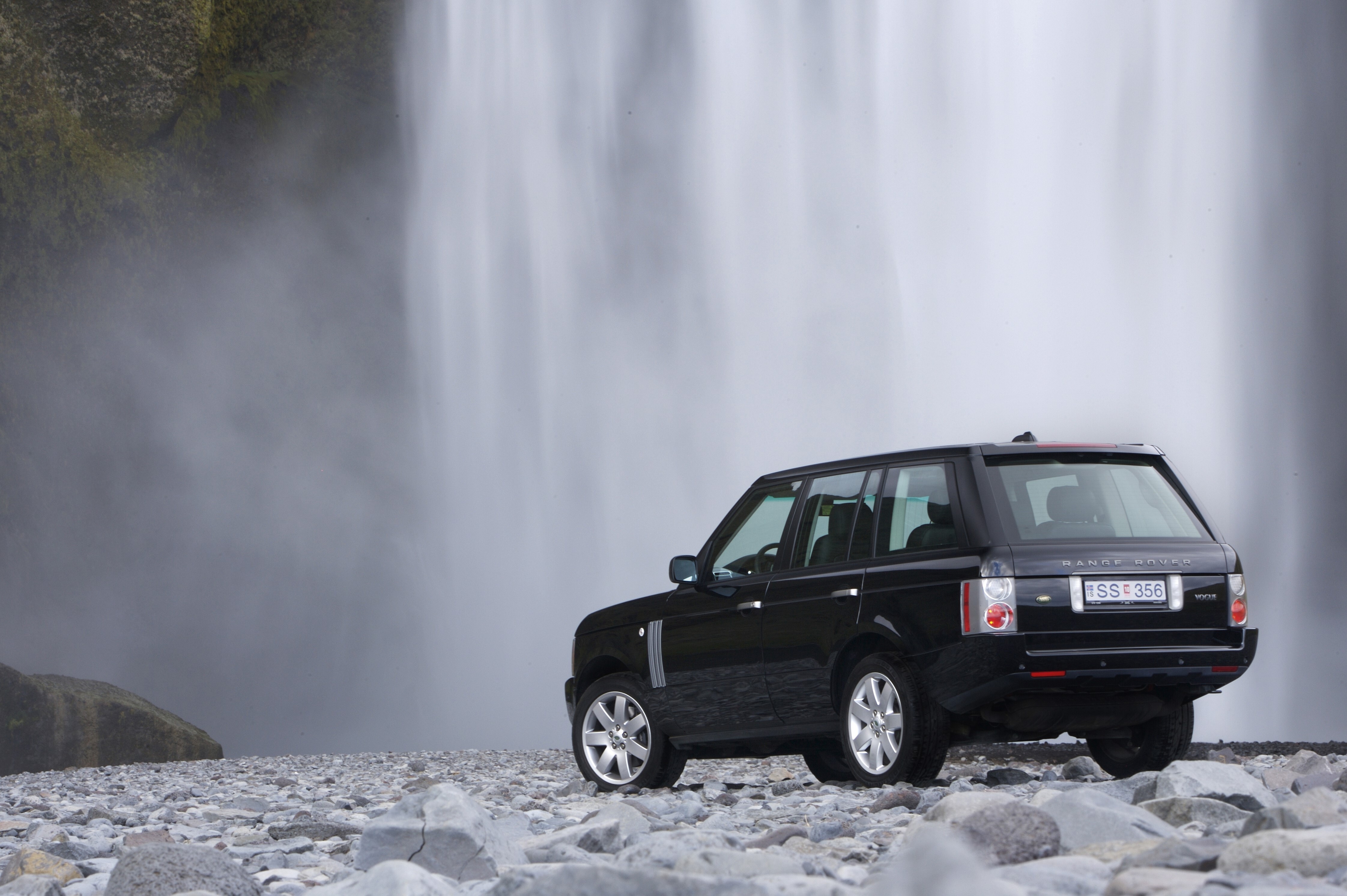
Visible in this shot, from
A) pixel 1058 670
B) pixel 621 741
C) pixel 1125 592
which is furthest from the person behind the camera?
pixel 621 741

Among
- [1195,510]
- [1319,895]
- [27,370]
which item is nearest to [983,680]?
[1195,510]

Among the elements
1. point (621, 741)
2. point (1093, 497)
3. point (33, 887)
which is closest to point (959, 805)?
point (1093, 497)

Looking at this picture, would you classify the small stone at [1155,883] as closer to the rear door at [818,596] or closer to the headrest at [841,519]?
the rear door at [818,596]

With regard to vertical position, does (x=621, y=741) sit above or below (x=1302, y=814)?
below

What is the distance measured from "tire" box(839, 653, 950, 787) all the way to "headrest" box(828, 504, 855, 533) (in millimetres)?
715

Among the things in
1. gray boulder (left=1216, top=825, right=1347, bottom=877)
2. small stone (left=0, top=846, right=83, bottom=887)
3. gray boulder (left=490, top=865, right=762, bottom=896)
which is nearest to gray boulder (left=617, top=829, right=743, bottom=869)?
gray boulder (left=490, top=865, right=762, bottom=896)

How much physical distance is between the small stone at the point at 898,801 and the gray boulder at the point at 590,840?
147cm

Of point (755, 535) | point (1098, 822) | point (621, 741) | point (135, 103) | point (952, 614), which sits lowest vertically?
point (621, 741)

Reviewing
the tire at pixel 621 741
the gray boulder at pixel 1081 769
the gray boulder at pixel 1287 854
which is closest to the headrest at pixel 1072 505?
the gray boulder at pixel 1081 769

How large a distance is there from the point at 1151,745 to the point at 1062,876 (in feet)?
13.4

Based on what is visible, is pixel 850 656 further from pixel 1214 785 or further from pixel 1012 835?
pixel 1012 835

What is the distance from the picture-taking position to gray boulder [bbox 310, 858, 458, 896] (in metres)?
3.18

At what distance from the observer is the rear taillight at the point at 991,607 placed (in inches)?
230

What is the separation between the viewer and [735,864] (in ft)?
11.3
